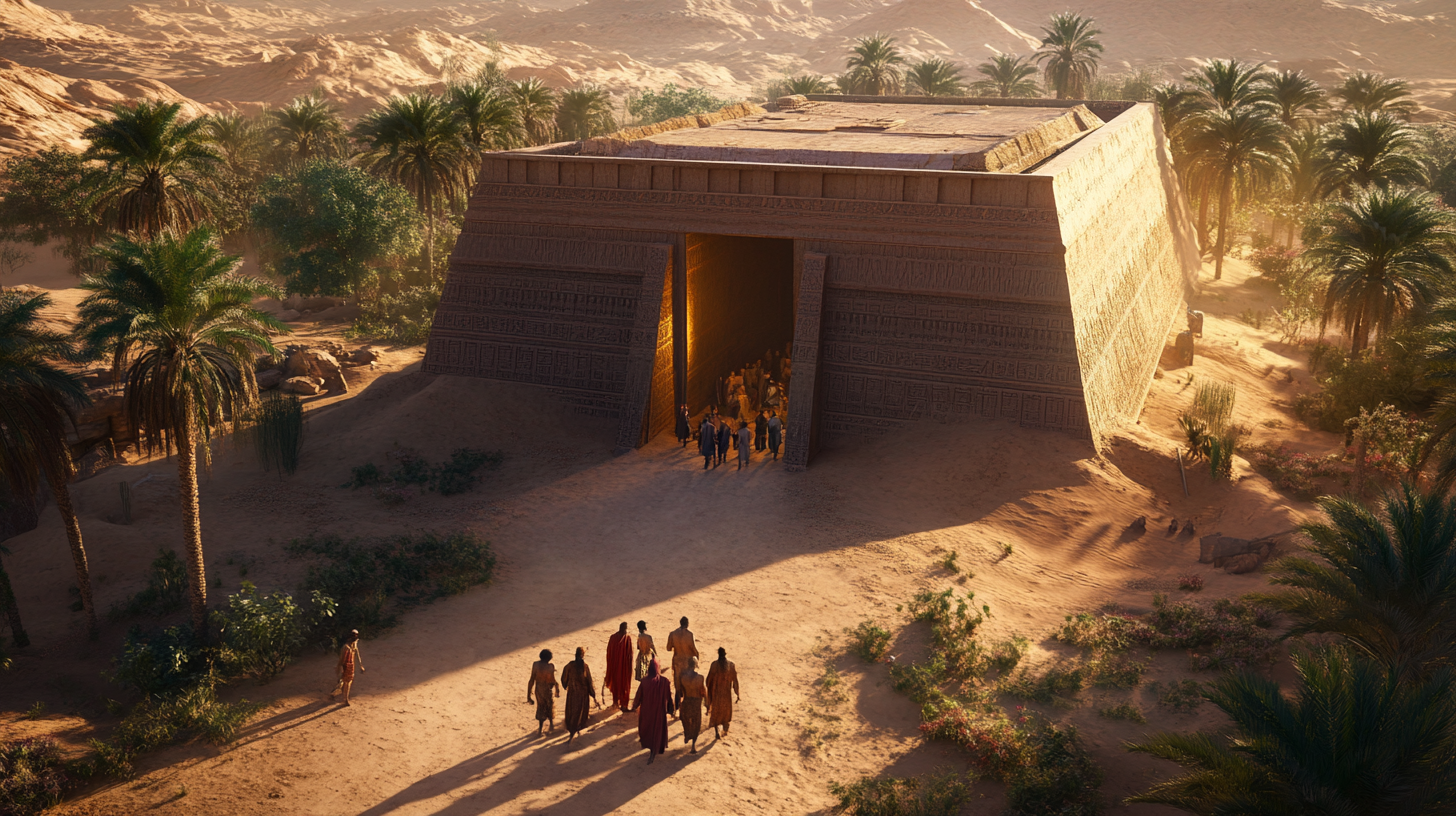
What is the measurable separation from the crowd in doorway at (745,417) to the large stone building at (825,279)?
0.52 m

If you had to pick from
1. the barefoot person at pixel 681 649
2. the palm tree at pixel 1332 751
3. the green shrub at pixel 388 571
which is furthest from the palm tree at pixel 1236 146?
the barefoot person at pixel 681 649

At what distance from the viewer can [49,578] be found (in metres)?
14.8

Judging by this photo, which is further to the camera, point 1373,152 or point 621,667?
point 1373,152

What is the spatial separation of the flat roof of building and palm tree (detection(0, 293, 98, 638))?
10383 millimetres

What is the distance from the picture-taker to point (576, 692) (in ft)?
33.9

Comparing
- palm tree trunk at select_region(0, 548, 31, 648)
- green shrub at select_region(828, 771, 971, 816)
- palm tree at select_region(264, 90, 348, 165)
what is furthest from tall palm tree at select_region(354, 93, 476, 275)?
green shrub at select_region(828, 771, 971, 816)

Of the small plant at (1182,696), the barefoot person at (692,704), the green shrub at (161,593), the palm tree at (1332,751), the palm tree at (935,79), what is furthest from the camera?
the palm tree at (935,79)

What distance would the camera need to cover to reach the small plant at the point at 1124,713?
10.5 metres

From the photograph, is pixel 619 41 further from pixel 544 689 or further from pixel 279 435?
Result: pixel 544 689

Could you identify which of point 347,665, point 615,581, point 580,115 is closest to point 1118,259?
point 615,581

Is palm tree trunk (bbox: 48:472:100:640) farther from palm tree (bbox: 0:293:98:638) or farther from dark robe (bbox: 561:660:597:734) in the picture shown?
dark robe (bbox: 561:660:597:734)

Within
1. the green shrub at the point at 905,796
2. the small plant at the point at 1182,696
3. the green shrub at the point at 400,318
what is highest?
the green shrub at the point at 400,318

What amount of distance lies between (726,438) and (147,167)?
15.5 metres

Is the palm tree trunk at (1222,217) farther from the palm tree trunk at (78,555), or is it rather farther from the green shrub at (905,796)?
the palm tree trunk at (78,555)
